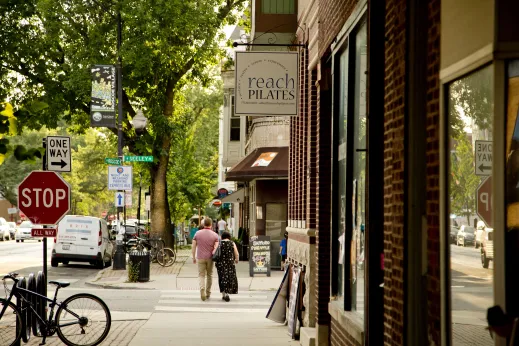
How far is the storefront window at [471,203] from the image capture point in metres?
4.83

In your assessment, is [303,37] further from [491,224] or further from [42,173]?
[491,224]

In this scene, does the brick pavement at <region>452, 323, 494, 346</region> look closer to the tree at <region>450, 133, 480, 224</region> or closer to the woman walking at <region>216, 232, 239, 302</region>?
the tree at <region>450, 133, 480, 224</region>

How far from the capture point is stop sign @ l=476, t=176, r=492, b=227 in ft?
15.7

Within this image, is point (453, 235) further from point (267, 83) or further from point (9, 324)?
point (267, 83)

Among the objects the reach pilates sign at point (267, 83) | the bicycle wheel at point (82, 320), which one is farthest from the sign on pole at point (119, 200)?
the bicycle wheel at point (82, 320)

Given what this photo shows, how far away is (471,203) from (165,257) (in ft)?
99.5

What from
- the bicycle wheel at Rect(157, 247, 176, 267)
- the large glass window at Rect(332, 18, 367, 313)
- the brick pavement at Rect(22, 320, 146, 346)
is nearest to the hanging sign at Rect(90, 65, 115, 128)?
the bicycle wheel at Rect(157, 247, 176, 267)

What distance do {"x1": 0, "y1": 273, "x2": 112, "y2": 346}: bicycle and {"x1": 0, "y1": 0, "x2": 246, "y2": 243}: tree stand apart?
20.1 m

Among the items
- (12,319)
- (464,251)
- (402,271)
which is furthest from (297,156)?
(464,251)

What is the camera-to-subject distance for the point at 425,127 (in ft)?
20.3

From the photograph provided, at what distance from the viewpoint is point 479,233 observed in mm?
4992

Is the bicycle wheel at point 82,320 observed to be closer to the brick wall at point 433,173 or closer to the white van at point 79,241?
the brick wall at point 433,173

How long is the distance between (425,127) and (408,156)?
8.9 inches

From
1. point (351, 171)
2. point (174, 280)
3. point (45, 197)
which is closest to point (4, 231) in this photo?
point (174, 280)
